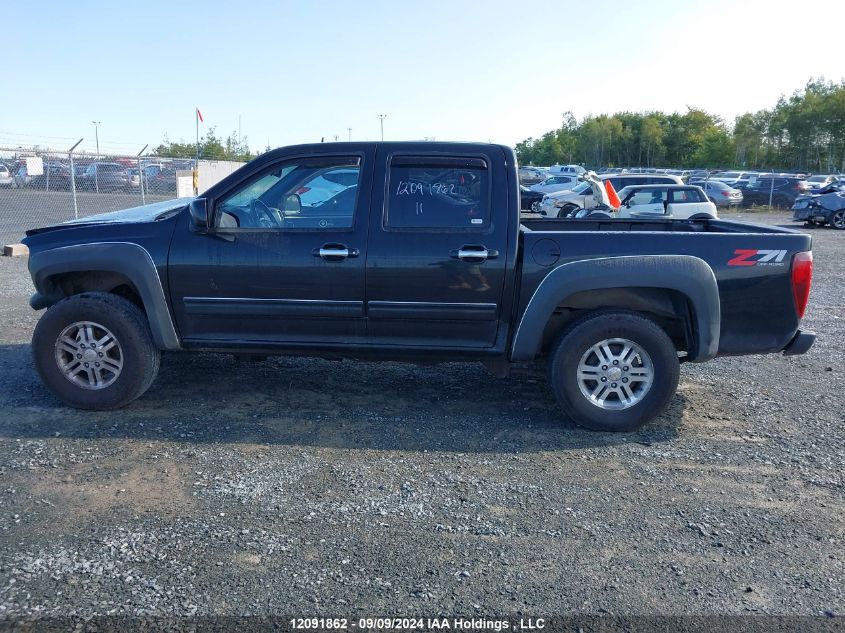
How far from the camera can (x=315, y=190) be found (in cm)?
517

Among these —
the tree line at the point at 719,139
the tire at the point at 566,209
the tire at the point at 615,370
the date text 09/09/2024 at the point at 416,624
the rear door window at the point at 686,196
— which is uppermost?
the tree line at the point at 719,139

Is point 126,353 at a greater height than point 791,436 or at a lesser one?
greater

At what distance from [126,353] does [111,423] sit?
1.62ft

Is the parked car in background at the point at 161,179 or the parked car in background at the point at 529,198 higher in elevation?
the parked car in background at the point at 161,179

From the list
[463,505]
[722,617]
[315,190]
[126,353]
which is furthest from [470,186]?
[722,617]

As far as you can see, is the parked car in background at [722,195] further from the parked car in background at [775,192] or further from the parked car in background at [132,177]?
the parked car in background at [132,177]

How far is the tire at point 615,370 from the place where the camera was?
4.83 m

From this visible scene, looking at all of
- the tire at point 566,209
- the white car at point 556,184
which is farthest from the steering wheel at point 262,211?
the white car at point 556,184

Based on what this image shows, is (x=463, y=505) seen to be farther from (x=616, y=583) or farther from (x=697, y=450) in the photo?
(x=697, y=450)

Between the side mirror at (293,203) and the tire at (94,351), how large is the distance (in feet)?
4.29

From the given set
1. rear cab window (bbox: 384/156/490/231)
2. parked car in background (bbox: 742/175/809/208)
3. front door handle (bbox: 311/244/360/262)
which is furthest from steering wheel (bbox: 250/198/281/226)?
parked car in background (bbox: 742/175/809/208)

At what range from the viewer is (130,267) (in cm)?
499

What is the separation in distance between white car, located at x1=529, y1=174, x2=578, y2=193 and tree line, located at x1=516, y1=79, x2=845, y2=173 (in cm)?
4356

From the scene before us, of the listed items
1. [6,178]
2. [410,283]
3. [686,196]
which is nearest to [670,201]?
[686,196]
